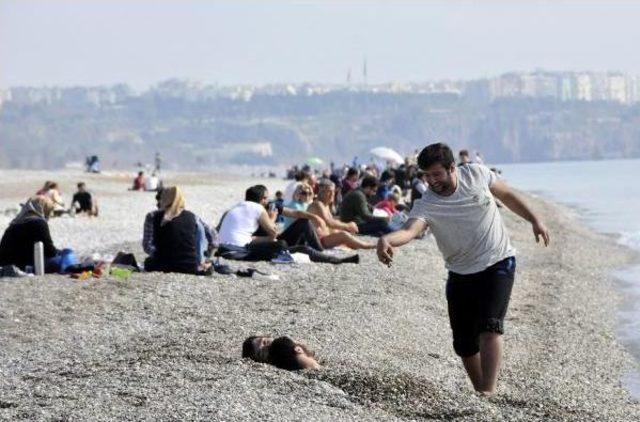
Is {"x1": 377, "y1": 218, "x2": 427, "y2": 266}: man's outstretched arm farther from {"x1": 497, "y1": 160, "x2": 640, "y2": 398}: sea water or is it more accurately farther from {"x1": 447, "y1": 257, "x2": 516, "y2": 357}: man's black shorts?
{"x1": 497, "y1": 160, "x2": 640, "y2": 398}: sea water

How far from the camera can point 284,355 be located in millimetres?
8742

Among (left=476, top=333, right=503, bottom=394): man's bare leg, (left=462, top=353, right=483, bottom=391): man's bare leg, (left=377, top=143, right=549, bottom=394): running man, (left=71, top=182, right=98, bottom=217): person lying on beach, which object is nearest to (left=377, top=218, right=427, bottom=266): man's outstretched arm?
(left=377, top=143, right=549, bottom=394): running man

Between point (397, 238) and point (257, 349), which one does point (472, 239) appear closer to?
point (397, 238)

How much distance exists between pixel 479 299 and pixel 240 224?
8.28 m

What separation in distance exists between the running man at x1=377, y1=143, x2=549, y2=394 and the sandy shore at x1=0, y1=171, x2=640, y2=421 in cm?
37

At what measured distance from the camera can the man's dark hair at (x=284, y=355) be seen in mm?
8688

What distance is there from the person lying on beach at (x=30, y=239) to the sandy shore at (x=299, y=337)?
1.24ft

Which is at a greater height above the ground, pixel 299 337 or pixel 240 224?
pixel 240 224

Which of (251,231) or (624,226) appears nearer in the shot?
(251,231)

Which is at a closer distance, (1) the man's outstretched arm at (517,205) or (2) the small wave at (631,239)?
(1) the man's outstretched arm at (517,205)

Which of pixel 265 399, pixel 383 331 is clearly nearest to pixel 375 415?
pixel 265 399

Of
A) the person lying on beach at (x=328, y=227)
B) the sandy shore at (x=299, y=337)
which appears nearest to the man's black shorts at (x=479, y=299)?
the sandy shore at (x=299, y=337)

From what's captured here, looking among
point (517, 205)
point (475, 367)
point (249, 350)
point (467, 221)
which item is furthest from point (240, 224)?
point (467, 221)

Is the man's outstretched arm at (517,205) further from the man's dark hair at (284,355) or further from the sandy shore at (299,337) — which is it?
the man's dark hair at (284,355)
